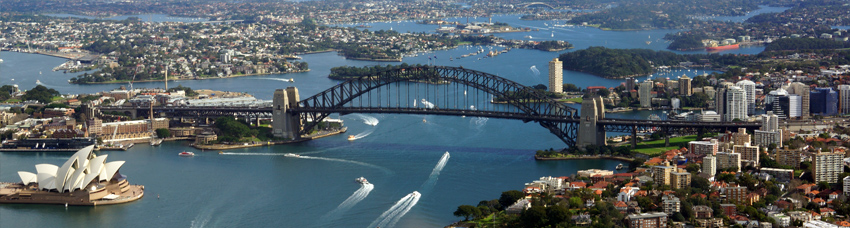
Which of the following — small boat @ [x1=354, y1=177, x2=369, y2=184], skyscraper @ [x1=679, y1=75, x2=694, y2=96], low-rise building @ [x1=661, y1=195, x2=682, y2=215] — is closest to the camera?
low-rise building @ [x1=661, y1=195, x2=682, y2=215]

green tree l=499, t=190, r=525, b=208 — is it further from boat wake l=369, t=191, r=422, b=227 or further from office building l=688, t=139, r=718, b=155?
office building l=688, t=139, r=718, b=155

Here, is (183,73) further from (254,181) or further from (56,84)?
(254,181)

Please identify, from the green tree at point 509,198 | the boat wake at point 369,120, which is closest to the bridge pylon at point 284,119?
the boat wake at point 369,120

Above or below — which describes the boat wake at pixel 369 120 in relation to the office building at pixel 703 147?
above

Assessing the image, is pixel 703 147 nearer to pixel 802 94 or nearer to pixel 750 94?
pixel 802 94

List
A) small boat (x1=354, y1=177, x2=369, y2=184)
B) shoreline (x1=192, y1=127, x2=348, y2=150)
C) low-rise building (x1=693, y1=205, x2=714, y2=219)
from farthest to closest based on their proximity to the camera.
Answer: shoreline (x1=192, y1=127, x2=348, y2=150)
small boat (x1=354, y1=177, x2=369, y2=184)
low-rise building (x1=693, y1=205, x2=714, y2=219)

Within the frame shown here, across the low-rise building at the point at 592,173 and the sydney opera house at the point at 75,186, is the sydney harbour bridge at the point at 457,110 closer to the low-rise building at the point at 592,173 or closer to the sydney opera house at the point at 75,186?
the low-rise building at the point at 592,173

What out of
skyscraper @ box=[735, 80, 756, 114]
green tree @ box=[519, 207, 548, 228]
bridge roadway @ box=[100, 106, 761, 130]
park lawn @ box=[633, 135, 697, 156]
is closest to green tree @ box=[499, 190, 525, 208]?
green tree @ box=[519, 207, 548, 228]
